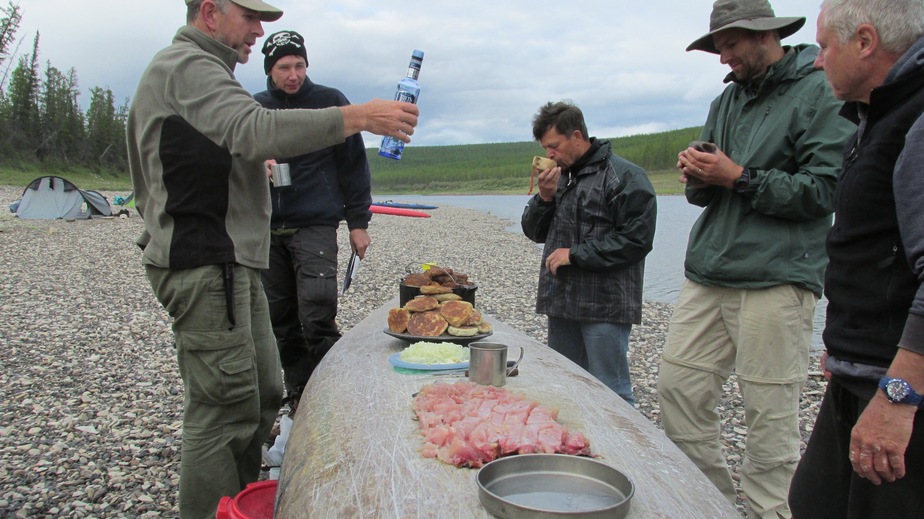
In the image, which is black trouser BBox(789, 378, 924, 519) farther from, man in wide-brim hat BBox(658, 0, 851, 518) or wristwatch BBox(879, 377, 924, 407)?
man in wide-brim hat BBox(658, 0, 851, 518)

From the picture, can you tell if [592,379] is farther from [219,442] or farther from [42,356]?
[42,356]

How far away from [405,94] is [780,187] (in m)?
1.93

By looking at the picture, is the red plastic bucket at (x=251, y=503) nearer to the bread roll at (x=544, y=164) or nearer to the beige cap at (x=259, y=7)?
the beige cap at (x=259, y=7)

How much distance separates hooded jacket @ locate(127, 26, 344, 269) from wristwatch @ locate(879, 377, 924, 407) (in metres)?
2.30

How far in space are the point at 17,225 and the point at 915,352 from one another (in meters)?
25.4

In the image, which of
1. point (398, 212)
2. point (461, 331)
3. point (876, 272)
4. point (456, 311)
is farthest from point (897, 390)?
point (398, 212)

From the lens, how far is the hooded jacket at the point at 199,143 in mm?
2902

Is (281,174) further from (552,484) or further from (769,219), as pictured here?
(552,484)

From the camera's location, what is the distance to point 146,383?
6.73 m

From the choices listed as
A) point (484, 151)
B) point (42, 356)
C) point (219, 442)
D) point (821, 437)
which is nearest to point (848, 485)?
point (821, 437)

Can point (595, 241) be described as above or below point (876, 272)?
below

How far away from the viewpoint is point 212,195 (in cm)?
312

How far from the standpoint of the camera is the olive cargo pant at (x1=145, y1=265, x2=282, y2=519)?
10.4 feet

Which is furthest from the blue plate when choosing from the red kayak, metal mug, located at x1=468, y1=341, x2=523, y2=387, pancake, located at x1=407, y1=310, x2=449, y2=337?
the red kayak
